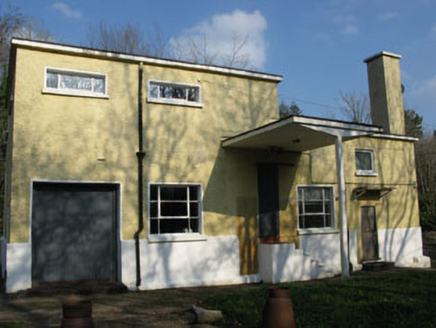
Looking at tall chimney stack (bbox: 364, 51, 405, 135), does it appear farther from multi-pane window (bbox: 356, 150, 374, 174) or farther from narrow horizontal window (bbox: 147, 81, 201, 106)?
narrow horizontal window (bbox: 147, 81, 201, 106)

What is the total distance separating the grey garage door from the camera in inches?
391

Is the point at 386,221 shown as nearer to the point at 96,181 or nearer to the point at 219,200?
the point at 219,200

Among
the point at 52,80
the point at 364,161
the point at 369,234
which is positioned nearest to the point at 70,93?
the point at 52,80

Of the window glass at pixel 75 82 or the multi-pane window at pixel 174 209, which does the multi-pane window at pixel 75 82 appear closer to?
the window glass at pixel 75 82

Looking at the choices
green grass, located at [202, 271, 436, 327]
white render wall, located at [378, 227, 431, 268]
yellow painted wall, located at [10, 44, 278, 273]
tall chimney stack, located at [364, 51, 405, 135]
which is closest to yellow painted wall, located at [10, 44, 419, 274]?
yellow painted wall, located at [10, 44, 278, 273]

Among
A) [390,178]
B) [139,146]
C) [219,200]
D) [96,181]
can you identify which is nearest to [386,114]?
[390,178]

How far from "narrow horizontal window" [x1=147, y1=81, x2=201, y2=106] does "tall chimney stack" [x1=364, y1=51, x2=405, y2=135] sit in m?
8.52

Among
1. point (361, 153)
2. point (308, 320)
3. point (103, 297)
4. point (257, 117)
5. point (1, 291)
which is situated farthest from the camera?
point (361, 153)

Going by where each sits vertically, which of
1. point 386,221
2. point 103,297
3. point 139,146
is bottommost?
point 103,297

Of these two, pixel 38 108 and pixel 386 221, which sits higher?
pixel 38 108

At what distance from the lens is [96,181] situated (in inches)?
411

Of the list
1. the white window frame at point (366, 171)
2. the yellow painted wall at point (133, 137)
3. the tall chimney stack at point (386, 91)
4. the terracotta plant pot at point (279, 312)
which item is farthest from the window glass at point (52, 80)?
the tall chimney stack at point (386, 91)

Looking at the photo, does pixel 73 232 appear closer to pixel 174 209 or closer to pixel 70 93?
pixel 174 209

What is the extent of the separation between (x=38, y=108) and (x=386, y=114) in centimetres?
1265
